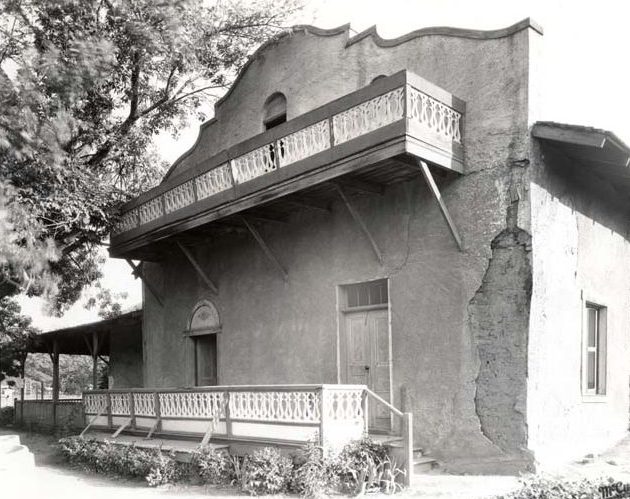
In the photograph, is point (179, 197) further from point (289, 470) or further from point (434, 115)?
point (289, 470)

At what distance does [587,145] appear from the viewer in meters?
9.20

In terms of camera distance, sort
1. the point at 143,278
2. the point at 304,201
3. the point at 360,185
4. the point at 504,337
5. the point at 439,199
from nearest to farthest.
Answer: the point at 504,337 < the point at 439,199 < the point at 360,185 < the point at 304,201 < the point at 143,278

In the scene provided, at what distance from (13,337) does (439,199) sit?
20.1m

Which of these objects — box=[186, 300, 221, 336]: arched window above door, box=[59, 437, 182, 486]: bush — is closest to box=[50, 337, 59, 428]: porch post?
box=[186, 300, 221, 336]: arched window above door

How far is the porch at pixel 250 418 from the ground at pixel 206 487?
1.86 ft

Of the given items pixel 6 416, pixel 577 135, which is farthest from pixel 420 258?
pixel 6 416

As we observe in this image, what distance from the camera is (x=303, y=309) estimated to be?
12.5 m

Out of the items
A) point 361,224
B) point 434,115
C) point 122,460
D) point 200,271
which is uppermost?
point 434,115

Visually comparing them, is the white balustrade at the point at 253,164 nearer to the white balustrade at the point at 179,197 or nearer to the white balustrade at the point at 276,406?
the white balustrade at the point at 179,197

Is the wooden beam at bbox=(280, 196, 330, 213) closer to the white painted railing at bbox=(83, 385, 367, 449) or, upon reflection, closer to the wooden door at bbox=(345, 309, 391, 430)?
the wooden door at bbox=(345, 309, 391, 430)

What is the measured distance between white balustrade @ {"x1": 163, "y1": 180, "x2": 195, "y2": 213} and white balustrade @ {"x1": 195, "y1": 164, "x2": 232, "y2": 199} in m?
0.25

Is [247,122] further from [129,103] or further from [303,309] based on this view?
[303,309]

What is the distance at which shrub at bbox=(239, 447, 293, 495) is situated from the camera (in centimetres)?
860

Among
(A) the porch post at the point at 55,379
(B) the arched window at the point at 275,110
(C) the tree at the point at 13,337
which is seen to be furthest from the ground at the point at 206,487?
(C) the tree at the point at 13,337
